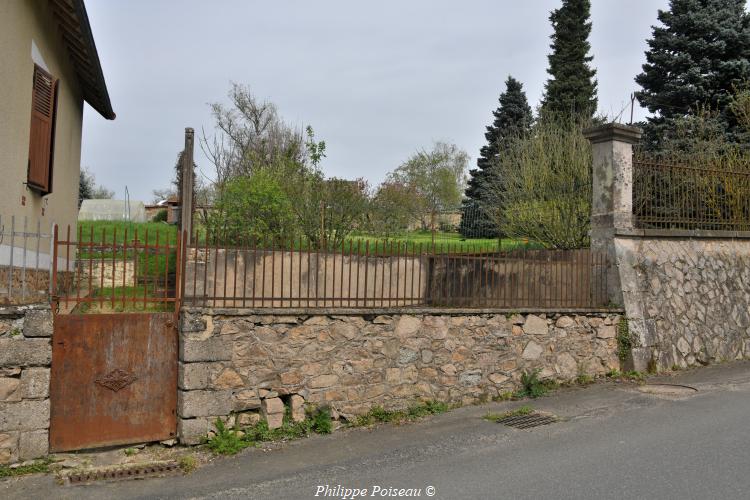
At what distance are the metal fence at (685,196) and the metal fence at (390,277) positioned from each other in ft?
5.27

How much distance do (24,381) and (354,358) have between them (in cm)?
335

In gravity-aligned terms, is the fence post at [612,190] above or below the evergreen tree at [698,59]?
below

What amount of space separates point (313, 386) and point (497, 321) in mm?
2813

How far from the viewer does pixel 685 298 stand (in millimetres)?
10062

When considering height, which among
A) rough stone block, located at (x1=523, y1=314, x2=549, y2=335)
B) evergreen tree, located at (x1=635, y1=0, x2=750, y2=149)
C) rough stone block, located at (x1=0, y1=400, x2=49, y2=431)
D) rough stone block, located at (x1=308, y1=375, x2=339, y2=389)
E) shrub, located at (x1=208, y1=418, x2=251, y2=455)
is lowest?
shrub, located at (x1=208, y1=418, x2=251, y2=455)

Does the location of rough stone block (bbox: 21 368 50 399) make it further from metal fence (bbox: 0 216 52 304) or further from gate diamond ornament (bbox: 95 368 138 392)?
metal fence (bbox: 0 216 52 304)

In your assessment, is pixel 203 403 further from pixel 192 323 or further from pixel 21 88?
pixel 21 88

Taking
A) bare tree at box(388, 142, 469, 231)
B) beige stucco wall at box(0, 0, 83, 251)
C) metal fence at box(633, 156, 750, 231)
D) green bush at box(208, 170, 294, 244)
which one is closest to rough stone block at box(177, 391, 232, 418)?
beige stucco wall at box(0, 0, 83, 251)

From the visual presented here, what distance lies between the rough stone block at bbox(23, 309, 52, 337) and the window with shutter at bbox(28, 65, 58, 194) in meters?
2.77

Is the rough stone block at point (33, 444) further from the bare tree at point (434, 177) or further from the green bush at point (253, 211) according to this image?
the bare tree at point (434, 177)

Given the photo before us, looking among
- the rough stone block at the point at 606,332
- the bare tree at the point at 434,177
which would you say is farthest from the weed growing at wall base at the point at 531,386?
the bare tree at the point at 434,177

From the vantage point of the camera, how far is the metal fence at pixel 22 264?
207 inches

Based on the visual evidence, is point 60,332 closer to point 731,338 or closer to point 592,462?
point 592,462

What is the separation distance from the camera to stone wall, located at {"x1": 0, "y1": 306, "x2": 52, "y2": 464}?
5.17m
